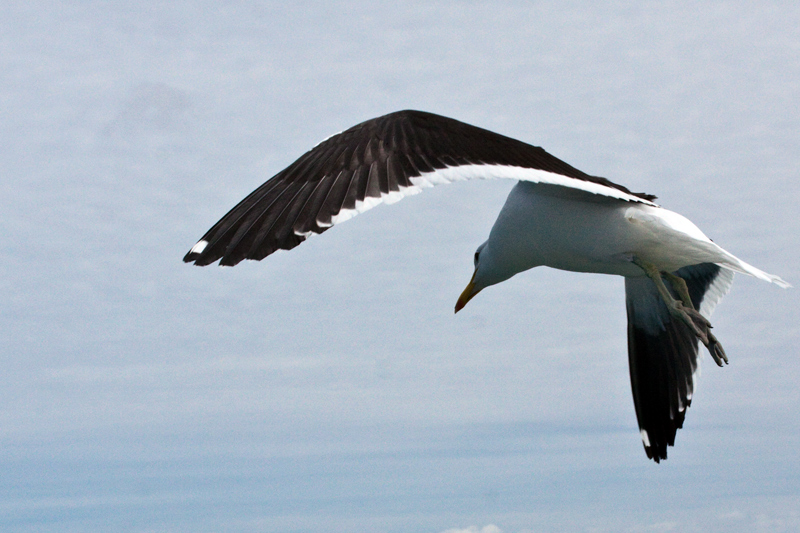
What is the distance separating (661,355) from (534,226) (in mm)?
3884

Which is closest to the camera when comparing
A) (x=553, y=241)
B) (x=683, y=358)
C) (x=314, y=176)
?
(x=314, y=176)

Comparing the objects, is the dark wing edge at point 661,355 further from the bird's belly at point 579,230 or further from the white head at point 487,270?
the bird's belly at point 579,230

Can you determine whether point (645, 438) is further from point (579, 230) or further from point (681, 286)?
point (579, 230)

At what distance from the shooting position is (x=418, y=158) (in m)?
6.46

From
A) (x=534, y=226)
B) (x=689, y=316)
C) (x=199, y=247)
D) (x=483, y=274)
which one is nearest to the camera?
(x=199, y=247)

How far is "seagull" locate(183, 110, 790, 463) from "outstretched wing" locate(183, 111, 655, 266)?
1cm

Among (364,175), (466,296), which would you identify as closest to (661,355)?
(466,296)

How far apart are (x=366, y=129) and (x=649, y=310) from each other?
240 inches

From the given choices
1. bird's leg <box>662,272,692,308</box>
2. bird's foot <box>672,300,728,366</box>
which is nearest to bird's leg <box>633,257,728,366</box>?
bird's foot <box>672,300,728,366</box>

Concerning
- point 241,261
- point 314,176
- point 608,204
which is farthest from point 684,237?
point 241,261

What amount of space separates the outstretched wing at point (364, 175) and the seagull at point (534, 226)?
1 cm

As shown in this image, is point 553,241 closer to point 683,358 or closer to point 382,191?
point 382,191

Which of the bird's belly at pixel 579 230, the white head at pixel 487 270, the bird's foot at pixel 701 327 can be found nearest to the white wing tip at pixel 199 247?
the bird's belly at pixel 579 230

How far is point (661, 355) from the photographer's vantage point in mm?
11578
